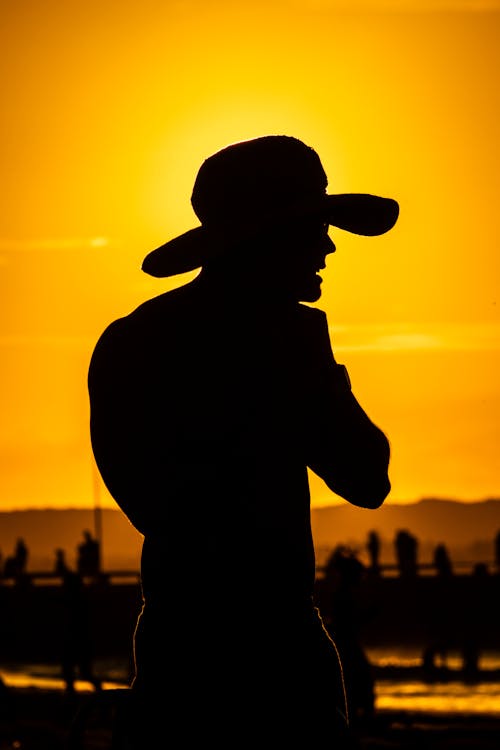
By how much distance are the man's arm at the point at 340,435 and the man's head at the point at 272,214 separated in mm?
214

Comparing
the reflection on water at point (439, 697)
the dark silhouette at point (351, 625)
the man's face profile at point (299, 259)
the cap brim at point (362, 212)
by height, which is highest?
Result: the cap brim at point (362, 212)

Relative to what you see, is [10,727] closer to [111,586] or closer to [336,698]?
[336,698]

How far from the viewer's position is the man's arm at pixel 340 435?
3732mm

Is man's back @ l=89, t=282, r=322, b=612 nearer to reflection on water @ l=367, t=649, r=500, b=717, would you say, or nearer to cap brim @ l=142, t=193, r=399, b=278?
cap brim @ l=142, t=193, r=399, b=278

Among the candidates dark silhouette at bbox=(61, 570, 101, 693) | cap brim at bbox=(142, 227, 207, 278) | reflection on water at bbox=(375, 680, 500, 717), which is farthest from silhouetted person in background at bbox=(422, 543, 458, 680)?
cap brim at bbox=(142, 227, 207, 278)

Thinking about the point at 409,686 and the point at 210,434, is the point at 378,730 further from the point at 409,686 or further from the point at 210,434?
the point at 409,686

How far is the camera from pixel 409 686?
3350 cm

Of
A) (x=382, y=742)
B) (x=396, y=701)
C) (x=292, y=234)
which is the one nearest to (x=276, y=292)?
(x=292, y=234)

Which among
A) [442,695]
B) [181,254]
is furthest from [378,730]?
[181,254]

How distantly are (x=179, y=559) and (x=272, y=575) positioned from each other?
0.21 metres

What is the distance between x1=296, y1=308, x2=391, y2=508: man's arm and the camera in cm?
373

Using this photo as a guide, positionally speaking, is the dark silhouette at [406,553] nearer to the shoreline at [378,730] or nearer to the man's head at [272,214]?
the shoreline at [378,730]

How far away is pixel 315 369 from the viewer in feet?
12.3

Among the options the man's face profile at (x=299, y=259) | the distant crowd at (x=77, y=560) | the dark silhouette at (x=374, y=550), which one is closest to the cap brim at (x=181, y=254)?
the man's face profile at (x=299, y=259)
